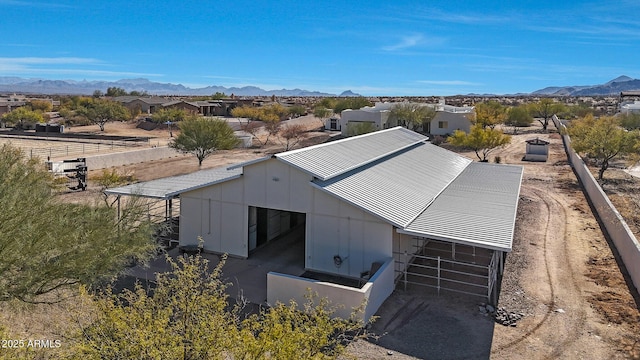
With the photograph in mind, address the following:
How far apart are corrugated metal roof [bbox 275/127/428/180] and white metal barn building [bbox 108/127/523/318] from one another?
0.07 metres

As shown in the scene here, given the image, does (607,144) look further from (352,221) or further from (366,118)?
(366,118)

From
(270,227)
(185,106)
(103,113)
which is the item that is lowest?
(270,227)

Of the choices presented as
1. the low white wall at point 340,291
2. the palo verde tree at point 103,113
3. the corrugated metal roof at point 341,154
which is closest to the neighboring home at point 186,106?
the palo verde tree at point 103,113

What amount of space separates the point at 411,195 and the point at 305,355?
13.3m

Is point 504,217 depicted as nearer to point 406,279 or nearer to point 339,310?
point 406,279

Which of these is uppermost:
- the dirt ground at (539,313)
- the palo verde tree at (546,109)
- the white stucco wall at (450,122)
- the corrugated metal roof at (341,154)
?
the palo verde tree at (546,109)

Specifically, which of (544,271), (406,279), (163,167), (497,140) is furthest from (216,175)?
(497,140)

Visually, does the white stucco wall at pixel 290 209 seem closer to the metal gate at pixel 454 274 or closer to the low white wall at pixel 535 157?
the metal gate at pixel 454 274

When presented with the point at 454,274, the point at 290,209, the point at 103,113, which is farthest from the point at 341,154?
the point at 103,113

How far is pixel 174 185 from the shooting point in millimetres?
21094

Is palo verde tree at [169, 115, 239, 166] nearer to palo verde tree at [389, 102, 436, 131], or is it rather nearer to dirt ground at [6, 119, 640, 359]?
dirt ground at [6, 119, 640, 359]

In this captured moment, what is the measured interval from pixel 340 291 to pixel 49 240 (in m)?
6.90

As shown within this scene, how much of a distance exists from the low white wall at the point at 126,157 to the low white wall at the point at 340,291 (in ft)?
98.9

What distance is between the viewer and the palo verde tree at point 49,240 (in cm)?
903
